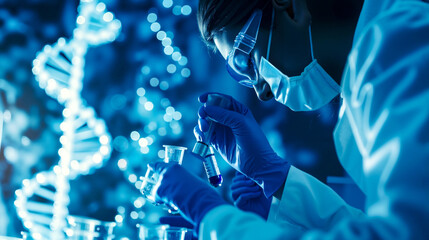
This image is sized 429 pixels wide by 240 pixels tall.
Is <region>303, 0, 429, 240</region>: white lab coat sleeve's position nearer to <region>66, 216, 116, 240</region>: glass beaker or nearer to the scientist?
the scientist

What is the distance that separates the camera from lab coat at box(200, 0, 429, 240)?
56cm

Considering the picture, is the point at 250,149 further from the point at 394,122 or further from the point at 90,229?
the point at 394,122

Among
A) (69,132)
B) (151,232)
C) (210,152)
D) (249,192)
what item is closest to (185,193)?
(151,232)

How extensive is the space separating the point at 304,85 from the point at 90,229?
812 millimetres

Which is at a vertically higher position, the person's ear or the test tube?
the person's ear

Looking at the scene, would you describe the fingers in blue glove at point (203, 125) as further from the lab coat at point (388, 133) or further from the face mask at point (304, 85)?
the lab coat at point (388, 133)

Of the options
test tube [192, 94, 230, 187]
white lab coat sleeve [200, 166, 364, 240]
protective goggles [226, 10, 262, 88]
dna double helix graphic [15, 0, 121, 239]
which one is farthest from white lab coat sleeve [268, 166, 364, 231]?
dna double helix graphic [15, 0, 121, 239]

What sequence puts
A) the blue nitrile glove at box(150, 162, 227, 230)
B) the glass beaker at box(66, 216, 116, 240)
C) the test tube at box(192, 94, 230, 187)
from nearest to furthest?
1. the blue nitrile glove at box(150, 162, 227, 230)
2. the glass beaker at box(66, 216, 116, 240)
3. the test tube at box(192, 94, 230, 187)

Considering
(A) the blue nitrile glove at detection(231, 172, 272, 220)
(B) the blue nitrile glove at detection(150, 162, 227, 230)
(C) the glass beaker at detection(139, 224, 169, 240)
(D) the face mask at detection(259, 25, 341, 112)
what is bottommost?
(A) the blue nitrile glove at detection(231, 172, 272, 220)

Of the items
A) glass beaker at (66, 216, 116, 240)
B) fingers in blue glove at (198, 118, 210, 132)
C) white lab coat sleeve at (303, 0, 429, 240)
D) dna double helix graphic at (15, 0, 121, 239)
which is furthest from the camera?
dna double helix graphic at (15, 0, 121, 239)

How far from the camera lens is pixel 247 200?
151 cm

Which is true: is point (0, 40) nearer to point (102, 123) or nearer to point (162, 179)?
point (102, 123)

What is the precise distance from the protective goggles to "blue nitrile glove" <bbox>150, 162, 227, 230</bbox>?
40 cm

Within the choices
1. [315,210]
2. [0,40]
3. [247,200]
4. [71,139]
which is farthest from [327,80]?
[0,40]
